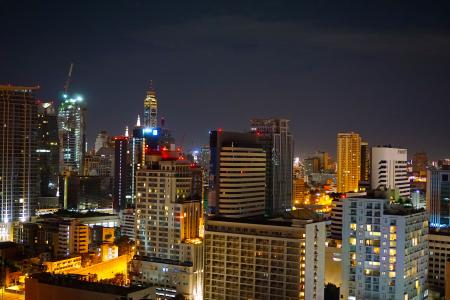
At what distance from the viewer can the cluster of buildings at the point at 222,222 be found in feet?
60.2

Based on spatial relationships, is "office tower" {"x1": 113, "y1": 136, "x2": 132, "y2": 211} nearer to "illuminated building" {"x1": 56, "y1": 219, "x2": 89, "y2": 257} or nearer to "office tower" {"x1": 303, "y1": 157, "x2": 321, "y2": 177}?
"illuminated building" {"x1": 56, "y1": 219, "x2": 89, "y2": 257}

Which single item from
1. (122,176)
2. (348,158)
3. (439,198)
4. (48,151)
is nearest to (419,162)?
(348,158)

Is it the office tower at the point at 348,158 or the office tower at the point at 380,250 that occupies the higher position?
the office tower at the point at 348,158

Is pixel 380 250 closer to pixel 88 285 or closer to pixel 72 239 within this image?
pixel 88 285

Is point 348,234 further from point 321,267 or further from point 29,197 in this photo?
point 29,197

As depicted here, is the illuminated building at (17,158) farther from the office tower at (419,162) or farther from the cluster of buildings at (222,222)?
the office tower at (419,162)

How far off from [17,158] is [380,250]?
24.9 metres

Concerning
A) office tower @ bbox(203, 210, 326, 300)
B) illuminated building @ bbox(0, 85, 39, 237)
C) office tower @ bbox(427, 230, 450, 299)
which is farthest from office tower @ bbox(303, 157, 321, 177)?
office tower @ bbox(203, 210, 326, 300)

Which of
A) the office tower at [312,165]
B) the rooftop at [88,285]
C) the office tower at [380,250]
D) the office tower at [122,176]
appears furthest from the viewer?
the office tower at [312,165]

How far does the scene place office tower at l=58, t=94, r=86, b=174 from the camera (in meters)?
59.0

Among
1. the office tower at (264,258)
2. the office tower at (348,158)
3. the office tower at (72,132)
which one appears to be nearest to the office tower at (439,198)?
the office tower at (348,158)

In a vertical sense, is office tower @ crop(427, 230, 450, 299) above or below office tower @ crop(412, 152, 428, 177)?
below

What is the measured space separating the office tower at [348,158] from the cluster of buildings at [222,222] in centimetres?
10

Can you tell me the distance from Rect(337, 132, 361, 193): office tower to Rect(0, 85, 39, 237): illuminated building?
25.2 meters
